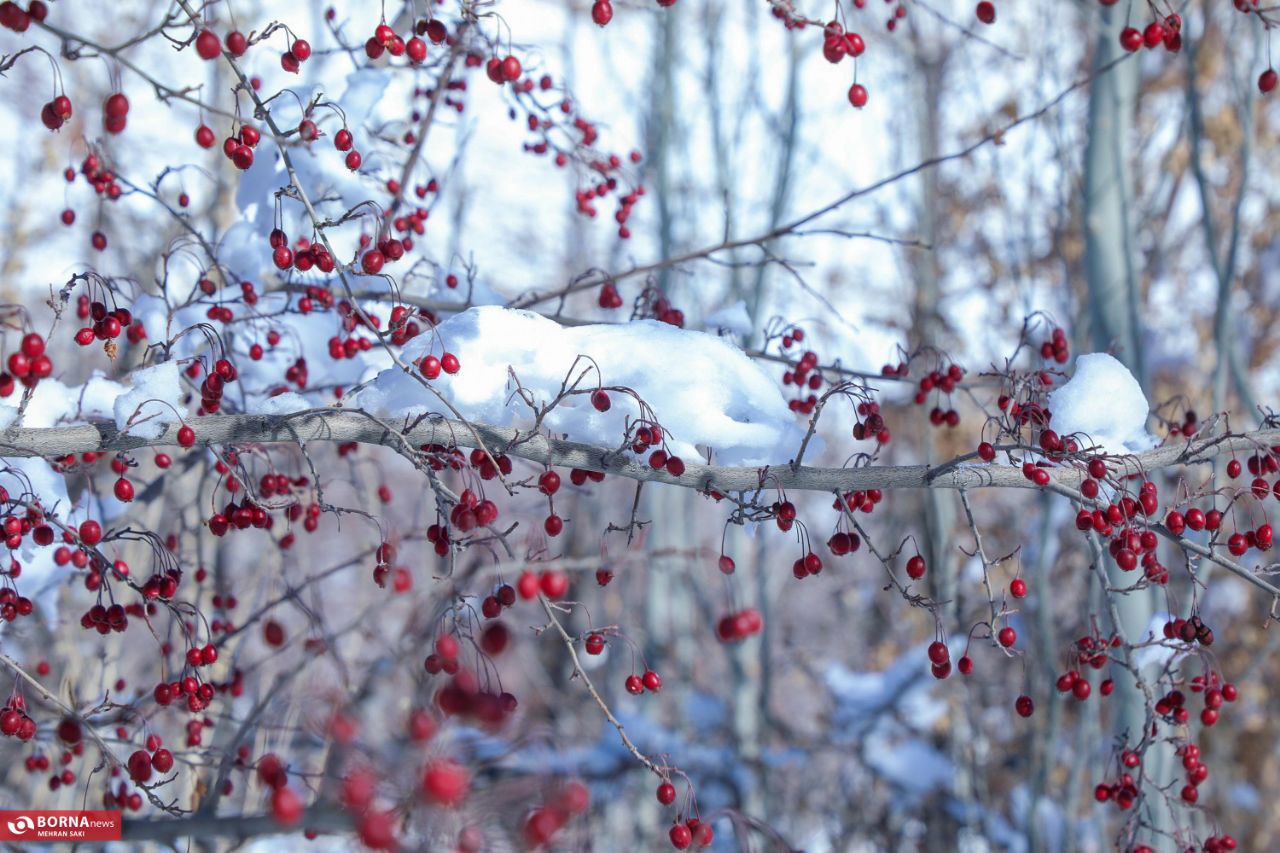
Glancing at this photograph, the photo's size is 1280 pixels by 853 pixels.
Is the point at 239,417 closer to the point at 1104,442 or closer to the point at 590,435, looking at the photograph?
the point at 590,435

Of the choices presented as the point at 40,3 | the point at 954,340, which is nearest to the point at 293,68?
the point at 40,3

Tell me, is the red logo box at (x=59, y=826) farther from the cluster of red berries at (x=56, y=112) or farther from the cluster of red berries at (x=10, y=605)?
the cluster of red berries at (x=56, y=112)

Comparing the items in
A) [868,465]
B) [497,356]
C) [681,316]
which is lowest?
[868,465]

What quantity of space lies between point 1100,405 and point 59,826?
8.93 ft

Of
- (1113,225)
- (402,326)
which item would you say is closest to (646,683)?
(402,326)

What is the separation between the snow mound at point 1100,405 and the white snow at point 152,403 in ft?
5.68

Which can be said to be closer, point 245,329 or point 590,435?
point 590,435

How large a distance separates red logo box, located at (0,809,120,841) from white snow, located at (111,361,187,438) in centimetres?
92

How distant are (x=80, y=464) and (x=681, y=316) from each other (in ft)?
4.93

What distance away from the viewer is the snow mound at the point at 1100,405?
2.00 metres

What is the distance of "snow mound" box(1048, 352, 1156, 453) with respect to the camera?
6.57 feet

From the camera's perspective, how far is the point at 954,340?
653 cm

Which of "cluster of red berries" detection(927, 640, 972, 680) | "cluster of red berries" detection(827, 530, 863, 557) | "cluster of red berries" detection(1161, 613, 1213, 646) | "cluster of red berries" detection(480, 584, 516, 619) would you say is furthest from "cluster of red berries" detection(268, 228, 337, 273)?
"cluster of red berries" detection(1161, 613, 1213, 646)

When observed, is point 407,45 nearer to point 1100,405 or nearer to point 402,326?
point 402,326
